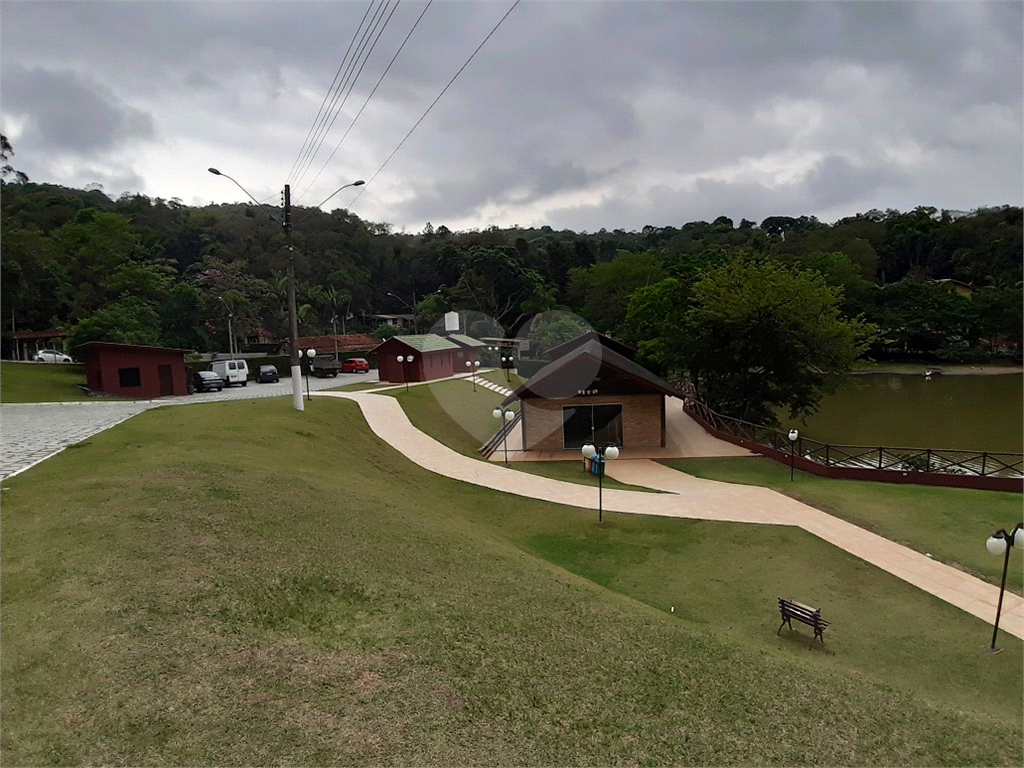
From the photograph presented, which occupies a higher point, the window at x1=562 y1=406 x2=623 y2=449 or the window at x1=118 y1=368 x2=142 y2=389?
the window at x1=118 y1=368 x2=142 y2=389

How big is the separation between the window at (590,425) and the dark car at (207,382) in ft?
63.6

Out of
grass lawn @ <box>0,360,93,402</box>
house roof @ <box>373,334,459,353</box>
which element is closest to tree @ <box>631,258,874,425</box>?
house roof @ <box>373,334,459,353</box>

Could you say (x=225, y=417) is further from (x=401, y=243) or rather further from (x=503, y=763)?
(x=401, y=243)

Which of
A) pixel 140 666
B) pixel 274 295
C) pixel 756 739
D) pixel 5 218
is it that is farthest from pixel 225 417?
pixel 5 218

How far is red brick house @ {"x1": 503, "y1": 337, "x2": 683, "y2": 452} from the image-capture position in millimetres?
22250

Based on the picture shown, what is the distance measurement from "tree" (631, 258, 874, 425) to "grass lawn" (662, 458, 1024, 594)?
827 cm

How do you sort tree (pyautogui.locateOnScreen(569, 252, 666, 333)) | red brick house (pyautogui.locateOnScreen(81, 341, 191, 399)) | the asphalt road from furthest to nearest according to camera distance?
tree (pyautogui.locateOnScreen(569, 252, 666, 333))
red brick house (pyautogui.locateOnScreen(81, 341, 191, 399))
the asphalt road

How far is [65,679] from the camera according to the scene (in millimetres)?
4812

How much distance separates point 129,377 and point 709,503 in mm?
26686

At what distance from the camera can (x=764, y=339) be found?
26.6m

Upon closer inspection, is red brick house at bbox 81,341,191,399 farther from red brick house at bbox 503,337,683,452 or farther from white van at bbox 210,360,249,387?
red brick house at bbox 503,337,683,452

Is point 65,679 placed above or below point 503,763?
above

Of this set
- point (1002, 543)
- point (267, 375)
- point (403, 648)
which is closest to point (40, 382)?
point (267, 375)

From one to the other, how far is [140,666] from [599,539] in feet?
31.3
